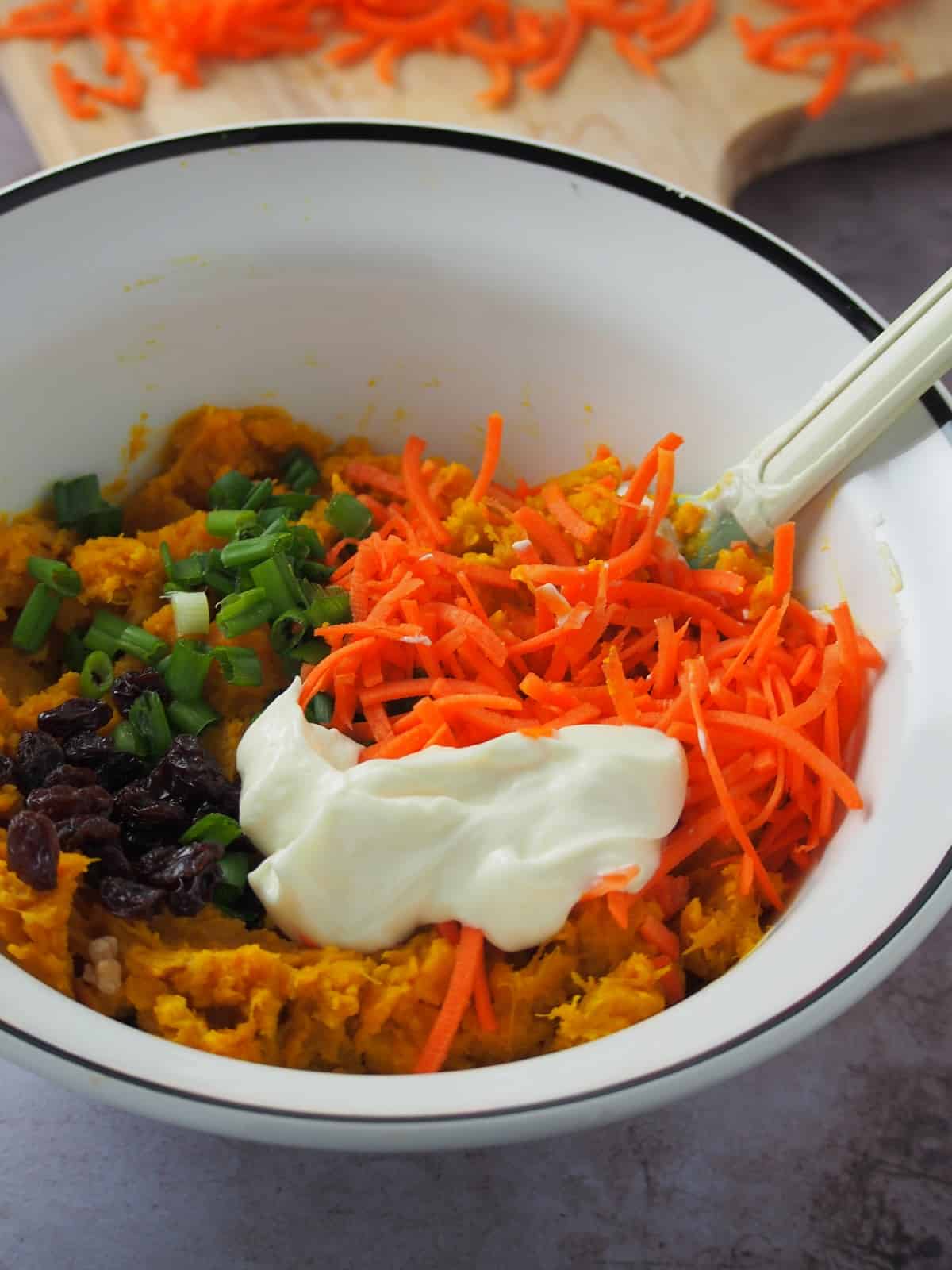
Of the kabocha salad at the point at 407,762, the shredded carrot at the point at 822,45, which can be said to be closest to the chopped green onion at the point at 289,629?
the kabocha salad at the point at 407,762

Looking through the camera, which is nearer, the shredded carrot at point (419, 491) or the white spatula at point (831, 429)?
the white spatula at point (831, 429)

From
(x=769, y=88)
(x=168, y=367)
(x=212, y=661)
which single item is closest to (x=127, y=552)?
(x=212, y=661)

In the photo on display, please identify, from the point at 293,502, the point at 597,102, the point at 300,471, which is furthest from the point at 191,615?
the point at 597,102

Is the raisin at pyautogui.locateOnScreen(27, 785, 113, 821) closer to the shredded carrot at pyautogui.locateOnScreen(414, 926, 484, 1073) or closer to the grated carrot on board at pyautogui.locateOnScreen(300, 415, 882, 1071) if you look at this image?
the grated carrot on board at pyautogui.locateOnScreen(300, 415, 882, 1071)

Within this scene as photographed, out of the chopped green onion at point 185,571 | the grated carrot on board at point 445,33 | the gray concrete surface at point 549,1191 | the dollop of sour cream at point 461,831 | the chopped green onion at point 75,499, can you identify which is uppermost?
the grated carrot on board at point 445,33

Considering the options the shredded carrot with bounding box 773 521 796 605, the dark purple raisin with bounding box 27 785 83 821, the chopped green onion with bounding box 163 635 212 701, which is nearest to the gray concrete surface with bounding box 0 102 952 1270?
the dark purple raisin with bounding box 27 785 83 821

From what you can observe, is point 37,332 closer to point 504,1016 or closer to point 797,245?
point 504,1016

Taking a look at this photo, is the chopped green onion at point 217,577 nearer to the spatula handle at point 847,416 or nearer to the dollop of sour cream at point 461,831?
the dollop of sour cream at point 461,831
